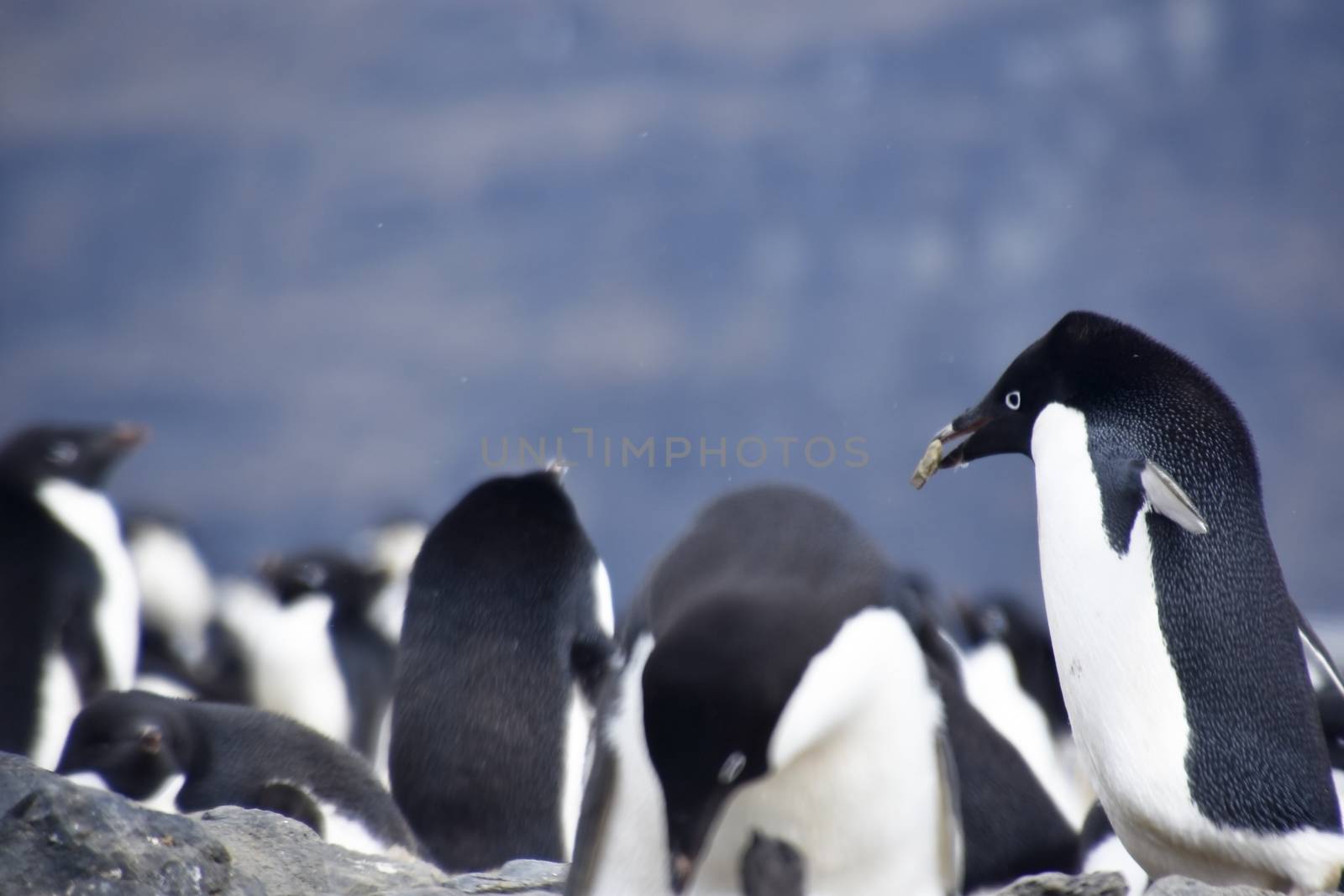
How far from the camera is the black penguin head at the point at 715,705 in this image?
127 cm

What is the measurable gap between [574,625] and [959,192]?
451 inches

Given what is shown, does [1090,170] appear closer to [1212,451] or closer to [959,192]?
[959,192]

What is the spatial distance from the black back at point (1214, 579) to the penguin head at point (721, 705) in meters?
0.64

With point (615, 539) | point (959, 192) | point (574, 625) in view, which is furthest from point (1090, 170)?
point (574, 625)

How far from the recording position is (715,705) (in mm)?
1272

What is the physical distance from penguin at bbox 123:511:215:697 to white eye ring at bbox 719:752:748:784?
182 inches

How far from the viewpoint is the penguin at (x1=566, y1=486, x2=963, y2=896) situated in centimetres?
129

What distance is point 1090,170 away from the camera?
1370cm

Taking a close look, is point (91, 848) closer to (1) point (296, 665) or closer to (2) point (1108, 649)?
(2) point (1108, 649)

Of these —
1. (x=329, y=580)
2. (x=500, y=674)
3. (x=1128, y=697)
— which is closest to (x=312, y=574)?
(x=329, y=580)

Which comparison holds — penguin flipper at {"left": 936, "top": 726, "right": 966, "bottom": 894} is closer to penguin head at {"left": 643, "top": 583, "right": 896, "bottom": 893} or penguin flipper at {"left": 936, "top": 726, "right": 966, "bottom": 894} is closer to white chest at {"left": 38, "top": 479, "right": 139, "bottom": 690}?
penguin head at {"left": 643, "top": 583, "right": 896, "bottom": 893}

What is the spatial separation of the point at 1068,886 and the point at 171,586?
550 centimetres

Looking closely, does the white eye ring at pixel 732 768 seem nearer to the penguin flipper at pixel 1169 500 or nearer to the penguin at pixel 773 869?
the penguin at pixel 773 869

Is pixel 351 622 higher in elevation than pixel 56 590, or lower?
lower
